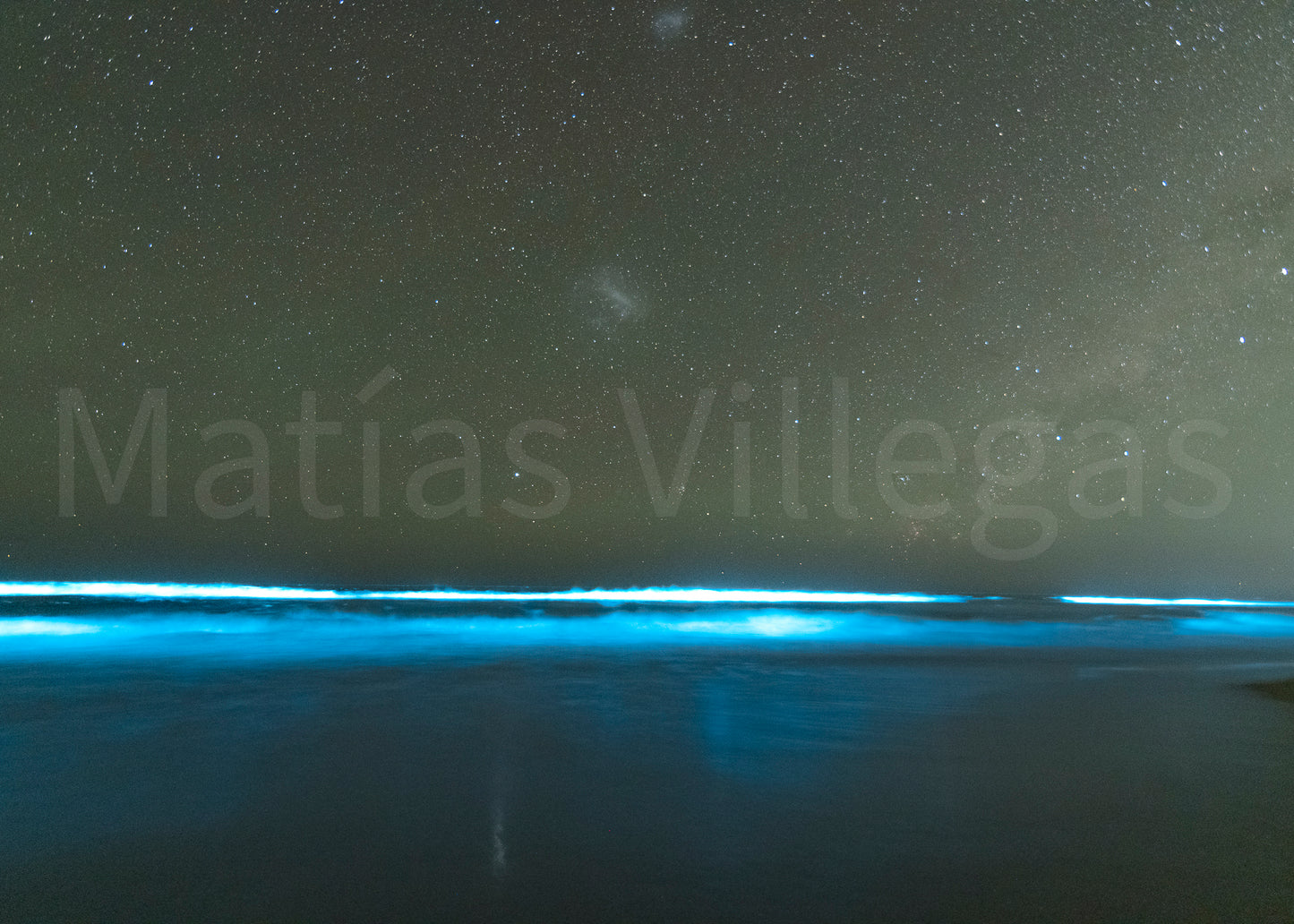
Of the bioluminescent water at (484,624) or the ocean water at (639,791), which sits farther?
the bioluminescent water at (484,624)

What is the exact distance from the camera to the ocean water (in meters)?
1.01

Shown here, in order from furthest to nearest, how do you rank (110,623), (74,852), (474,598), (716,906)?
1. (474,598)
2. (110,623)
3. (74,852)
4. (716,906)

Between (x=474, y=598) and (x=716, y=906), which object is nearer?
(x=716, y=906)

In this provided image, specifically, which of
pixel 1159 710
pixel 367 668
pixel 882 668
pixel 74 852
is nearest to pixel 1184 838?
pixel 1159 710

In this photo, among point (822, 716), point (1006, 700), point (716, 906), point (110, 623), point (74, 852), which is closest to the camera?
point (716, 906)

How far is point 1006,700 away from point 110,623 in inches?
229

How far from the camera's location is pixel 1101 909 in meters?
Result: 0.98

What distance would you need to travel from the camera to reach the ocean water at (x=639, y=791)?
1.01 meters

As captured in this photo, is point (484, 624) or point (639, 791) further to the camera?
point (484, 624)

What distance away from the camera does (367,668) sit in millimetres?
Result: 3174

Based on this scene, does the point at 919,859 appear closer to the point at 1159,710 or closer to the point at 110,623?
the point at 1159,710

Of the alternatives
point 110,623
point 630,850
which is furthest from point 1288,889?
point 110,623

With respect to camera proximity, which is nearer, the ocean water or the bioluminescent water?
the ocean water

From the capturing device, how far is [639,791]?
1.44 metres
